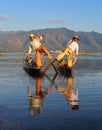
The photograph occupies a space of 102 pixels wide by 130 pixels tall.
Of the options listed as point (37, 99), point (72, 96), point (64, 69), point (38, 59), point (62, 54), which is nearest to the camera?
point (37, 99)

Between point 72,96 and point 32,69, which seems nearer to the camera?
point 72,96

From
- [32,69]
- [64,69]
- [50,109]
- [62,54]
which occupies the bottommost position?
[50,109]

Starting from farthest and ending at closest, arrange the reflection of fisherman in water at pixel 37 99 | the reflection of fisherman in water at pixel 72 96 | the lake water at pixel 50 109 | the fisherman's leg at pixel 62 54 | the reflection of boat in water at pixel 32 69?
1. the fisherman's leg at pixel 62 54
2. the reflection of boat in water at pixel 32 69
3. the reflection of fisherman in water at pixel 72 96
4. the reflection of fisherman in water at pixel 37 99
5. the lake water at pixel 50 109

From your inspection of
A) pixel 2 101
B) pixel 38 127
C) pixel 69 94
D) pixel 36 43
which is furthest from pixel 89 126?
pixel 36 43

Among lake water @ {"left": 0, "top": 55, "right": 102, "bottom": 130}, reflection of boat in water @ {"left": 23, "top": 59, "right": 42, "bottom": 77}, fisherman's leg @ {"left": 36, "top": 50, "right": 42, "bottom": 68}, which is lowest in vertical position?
lake water @ {"left": 0, "top": 55, "right": 102, "bottom": 130}

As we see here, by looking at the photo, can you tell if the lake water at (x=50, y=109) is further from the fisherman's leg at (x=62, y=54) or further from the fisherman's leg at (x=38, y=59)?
the fisherman's leg at (x=62, y=54)

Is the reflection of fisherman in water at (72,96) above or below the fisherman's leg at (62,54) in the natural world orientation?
below

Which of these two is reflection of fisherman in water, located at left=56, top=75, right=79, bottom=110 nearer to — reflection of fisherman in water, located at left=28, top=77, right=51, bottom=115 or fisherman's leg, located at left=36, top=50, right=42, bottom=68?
reflection of fisherman in water, located at left=28, top=77, right=51, bottom=115

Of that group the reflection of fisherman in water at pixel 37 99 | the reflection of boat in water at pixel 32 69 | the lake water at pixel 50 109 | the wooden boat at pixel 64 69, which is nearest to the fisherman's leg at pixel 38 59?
the reflection of boat in water at pixel 32 69

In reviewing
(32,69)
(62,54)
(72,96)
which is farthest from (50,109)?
(62,54)

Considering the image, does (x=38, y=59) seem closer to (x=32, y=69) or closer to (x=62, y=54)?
(x=32, y=69)

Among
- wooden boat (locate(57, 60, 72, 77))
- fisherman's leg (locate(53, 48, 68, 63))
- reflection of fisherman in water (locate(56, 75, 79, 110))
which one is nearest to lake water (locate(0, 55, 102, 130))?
reflection of fisherman in water (locate(56, 75, 79, 110))

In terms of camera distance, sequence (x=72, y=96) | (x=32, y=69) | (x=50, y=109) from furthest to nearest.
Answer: (x=32, y=69) → (x=72, y=96) → (x=50, y=109)

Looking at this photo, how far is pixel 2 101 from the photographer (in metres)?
19.3
